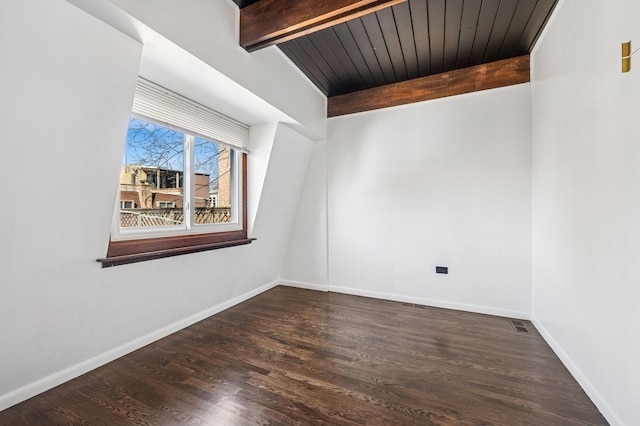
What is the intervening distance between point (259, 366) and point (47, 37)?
7.61ft

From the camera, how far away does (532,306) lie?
8.86ft

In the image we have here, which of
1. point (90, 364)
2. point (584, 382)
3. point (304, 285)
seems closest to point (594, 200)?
point (584, 382)

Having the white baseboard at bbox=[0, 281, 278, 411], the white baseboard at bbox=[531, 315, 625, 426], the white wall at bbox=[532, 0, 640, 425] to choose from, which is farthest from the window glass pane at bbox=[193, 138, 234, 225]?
the white baseboard at bbox=[531, 315, 625, 426]

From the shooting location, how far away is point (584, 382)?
1.68 m

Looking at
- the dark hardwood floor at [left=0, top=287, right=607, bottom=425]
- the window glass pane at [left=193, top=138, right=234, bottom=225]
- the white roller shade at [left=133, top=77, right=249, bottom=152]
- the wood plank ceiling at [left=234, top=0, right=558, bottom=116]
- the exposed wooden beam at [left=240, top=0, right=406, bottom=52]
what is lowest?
the dark hardwood floor at [left=0, top=287, right=607, bottom=425]

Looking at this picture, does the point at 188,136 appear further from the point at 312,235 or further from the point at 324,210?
the point at 312,235

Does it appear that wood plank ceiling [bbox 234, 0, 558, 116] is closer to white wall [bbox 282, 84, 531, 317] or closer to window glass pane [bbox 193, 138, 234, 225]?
white wall [bbox 282, 84, 531, 317]

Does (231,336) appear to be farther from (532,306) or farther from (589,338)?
(532,306)

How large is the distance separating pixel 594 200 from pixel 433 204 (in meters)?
1.63

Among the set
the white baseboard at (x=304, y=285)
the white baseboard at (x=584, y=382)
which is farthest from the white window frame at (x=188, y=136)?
the white baseboard at (x=584, y=382)

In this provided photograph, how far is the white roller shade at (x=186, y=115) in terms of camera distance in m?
2.10

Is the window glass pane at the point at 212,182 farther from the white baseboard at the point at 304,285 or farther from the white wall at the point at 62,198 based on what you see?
the white baseboard at the point at 304,285

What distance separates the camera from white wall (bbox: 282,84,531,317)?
9.21 feet

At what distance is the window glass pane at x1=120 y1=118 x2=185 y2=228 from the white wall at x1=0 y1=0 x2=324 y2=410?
0.39 metres
